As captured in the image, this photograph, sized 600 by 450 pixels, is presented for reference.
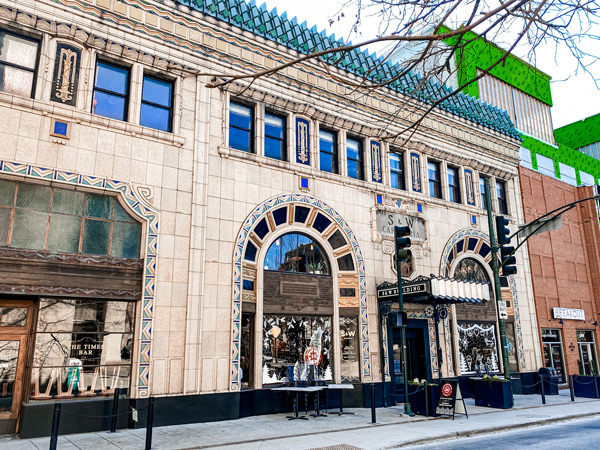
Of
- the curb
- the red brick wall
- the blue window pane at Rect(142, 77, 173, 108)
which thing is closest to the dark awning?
the curb

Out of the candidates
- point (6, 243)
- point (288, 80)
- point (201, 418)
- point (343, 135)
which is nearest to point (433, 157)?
point (343, 135)

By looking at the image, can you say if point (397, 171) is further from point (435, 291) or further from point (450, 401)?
point (450, 401)

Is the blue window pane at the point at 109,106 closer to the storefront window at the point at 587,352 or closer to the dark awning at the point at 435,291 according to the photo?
the dark awning at the point at 435,291

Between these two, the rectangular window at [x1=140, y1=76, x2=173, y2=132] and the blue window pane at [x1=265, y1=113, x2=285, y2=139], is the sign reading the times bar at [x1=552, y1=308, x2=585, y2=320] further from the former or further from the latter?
the rectangular window at [x1=140, y1=76, x2=173, y2=132]

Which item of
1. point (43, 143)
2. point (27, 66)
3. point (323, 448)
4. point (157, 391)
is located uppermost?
point (27, 66)

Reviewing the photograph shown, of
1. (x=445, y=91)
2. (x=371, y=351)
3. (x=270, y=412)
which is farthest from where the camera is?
(x=445, y=91)

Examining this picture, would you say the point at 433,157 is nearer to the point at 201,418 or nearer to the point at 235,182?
the point at 235,182

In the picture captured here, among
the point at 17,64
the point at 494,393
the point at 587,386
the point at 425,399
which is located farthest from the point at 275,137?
the point at 587,386

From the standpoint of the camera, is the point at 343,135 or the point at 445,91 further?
the point at 445,91

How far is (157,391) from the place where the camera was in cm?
1307

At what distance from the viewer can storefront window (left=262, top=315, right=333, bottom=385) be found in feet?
51.7

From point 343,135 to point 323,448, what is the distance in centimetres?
1248

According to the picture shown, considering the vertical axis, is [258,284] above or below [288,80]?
below

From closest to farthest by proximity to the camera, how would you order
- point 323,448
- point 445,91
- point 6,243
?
point 323,448 → point 6,243 → point 445,91
